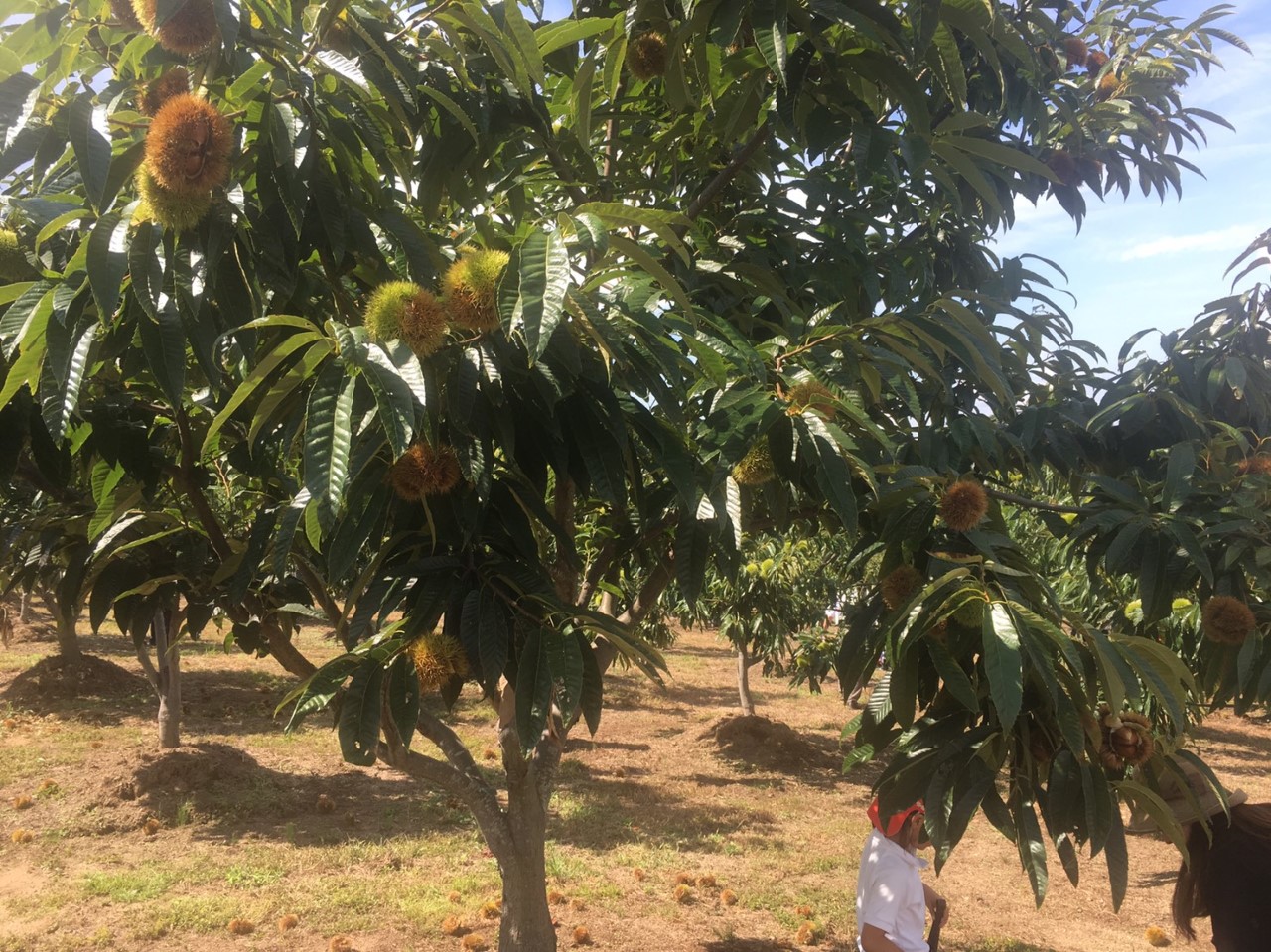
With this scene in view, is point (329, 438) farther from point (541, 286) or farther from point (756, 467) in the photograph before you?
point (756, 467)

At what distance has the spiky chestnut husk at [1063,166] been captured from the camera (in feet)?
10.1

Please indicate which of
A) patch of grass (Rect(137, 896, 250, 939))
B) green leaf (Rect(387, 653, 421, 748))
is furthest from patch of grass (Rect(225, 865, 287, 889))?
green leaf (Rect(387, 653, 421, 748))

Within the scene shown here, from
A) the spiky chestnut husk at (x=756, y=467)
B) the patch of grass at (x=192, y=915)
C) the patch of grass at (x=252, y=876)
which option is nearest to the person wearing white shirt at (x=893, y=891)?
the spiky chestnut husk at (x=756, y=467)

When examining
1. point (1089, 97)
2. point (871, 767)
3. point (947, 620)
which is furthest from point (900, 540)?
point (871, 767)

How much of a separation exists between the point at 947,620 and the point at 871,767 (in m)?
8.34

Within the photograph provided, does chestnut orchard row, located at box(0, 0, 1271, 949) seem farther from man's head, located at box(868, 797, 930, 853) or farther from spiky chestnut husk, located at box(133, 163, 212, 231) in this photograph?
man's head, located at box(868, 797, 930, 853)

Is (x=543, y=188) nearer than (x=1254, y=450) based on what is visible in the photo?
Yes

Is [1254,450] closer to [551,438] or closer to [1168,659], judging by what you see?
[1168,659]

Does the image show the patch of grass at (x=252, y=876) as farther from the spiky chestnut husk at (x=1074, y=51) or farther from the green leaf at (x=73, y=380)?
the spiky chestnut husk at (x=1074, y=51)

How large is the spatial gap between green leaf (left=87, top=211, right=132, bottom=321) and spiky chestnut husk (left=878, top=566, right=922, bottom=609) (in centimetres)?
148

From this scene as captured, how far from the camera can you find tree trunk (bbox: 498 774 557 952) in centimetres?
255

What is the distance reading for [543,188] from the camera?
259cm

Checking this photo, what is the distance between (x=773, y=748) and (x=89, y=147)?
8.81 metres

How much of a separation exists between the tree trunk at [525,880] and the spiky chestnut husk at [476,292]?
1.56 m
